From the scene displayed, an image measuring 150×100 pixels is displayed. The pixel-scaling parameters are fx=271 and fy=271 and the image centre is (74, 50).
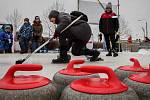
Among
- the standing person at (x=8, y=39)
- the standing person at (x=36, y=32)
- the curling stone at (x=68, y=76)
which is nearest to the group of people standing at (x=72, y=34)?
the curling stone at (x=68, y=76)

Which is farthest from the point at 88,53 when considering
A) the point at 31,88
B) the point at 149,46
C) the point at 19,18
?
the point at 19,18

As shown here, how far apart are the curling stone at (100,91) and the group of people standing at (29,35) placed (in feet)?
23.8

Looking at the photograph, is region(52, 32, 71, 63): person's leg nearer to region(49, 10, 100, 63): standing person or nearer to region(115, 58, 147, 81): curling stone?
region(49, 10, 100, 63): standing person

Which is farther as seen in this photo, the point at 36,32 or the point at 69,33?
the point at 36,32

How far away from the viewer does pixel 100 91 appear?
0.86 m

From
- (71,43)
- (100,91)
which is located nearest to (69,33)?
(71,43)

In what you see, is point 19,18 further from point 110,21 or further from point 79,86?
point 79,86

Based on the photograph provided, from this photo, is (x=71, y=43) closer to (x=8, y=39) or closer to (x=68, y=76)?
(x=68, y=76)

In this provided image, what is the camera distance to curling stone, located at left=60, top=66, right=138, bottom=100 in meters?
0.86

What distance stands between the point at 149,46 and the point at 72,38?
8084mm

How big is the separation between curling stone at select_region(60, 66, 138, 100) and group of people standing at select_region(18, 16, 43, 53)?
724 cm

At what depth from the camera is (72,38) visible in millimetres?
4172

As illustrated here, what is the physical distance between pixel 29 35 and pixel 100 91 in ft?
24.3

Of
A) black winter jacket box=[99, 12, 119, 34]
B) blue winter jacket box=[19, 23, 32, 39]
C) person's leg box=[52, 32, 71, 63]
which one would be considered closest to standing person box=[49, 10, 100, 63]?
person's leg box=[52, 32, 71, 63]
